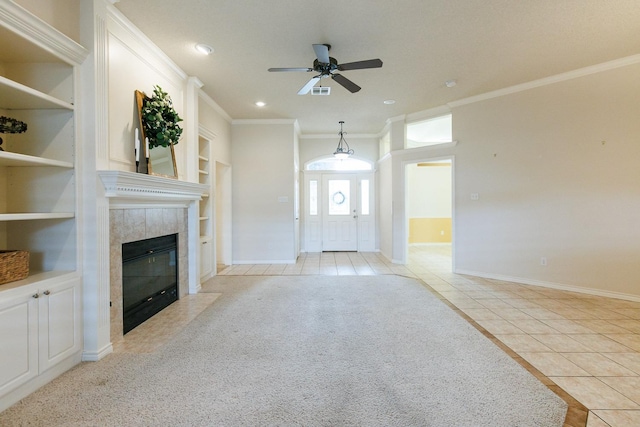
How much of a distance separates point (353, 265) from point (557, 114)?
13.4ft

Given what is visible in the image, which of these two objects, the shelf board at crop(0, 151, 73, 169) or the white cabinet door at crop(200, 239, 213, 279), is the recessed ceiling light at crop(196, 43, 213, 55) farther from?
the white cabinet door at crop(200, 239, 213, 279)

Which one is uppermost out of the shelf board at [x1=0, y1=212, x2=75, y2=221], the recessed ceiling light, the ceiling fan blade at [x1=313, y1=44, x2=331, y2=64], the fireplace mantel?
the recessed ceiling light

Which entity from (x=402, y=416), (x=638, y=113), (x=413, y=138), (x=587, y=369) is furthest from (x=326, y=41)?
(x=413, y=138)

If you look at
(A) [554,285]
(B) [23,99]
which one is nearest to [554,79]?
(A) [554,285]

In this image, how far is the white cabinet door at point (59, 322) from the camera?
1.94 metres

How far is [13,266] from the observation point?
6.25ft

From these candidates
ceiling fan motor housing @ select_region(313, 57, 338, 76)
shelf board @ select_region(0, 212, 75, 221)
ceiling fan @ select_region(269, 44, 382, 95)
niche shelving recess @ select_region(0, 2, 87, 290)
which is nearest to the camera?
shelf board @ select_region(0, 212, 75, 221)

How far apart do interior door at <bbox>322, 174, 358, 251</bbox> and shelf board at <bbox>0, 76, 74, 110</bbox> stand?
5937mm

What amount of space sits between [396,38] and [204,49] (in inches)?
83.4

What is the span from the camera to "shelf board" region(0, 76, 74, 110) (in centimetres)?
181

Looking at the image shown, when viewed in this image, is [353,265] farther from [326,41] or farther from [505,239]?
[326,41]

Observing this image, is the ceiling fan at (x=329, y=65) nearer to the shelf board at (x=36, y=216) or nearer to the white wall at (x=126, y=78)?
the white wall at (x=126, y=78)

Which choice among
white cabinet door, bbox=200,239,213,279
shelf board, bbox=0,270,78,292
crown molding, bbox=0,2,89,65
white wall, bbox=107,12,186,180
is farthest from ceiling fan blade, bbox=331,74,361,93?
white cabinet door, bbox=200,239,213,279

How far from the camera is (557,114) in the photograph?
164 inches
